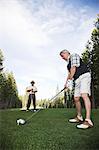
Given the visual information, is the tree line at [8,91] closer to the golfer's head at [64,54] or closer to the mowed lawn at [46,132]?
the mowed lawn at [46,132]

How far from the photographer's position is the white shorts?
2244 mm

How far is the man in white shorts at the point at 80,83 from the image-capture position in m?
2.23

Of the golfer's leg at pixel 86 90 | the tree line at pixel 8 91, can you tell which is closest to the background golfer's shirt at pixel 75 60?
the golfer's leg at pixel 86 90

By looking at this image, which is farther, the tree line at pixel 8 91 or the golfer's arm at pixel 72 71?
the tree line at pixel 8 91

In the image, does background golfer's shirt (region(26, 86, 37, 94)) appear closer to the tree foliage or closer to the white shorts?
A: the white shorts

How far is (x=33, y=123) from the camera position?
7.48 feet

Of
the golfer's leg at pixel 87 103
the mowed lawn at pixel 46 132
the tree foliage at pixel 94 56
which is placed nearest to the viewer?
the mowed lawn at pixel 46 132

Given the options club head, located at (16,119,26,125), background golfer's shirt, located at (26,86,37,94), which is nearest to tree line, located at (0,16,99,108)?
background golfer's shirt, located at (26,86,37,94)

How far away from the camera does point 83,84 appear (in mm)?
2252

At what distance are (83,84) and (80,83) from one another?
0.03m

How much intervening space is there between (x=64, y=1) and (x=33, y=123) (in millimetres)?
971

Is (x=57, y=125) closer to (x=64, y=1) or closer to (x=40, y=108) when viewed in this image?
(x=40, y=108)

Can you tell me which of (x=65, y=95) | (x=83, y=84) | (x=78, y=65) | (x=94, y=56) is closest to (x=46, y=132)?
(x=65, y=95)

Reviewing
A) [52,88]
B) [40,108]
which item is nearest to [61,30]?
[52,88]
